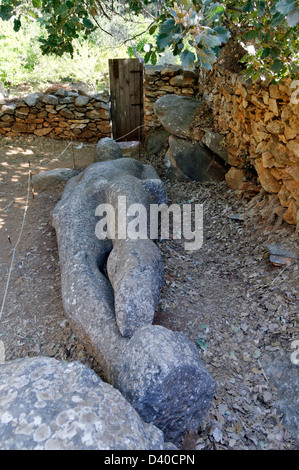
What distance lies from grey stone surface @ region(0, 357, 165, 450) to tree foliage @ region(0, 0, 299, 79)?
1.86 metres

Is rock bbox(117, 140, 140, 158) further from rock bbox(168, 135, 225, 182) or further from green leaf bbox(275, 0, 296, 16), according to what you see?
green leaf bbox(275, 0, 296, 16)

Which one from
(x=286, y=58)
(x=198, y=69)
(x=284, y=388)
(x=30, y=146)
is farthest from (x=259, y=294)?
(x=30, y=146)

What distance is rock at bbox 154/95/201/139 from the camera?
5121mm

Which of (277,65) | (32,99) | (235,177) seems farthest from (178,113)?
(32,99)

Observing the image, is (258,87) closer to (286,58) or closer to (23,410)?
(286,58)

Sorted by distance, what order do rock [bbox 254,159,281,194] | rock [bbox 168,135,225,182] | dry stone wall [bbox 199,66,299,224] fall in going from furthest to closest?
rock [bbox 168,135,225,182] < rock [bbox 254,159,281,194] < dry stone wall [bbox 199,66,299,224]

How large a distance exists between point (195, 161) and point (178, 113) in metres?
0.84

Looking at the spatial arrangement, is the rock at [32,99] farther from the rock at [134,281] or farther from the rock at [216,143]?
the rock at [134,281]

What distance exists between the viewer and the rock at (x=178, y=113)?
202 inches

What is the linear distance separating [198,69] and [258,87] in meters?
2.51

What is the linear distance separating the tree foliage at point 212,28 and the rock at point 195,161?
1.67m

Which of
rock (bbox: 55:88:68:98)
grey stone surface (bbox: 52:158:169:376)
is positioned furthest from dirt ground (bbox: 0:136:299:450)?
rock (bbox: 55:88:68:98)

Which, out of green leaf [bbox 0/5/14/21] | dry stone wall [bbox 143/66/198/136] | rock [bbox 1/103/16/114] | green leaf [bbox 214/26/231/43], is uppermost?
green leaf [bbox 0/5/14/21]

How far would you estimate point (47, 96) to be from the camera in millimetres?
6621
